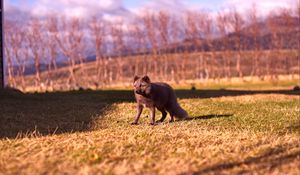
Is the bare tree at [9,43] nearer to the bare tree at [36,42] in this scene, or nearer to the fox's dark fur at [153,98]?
the bare tree at [36,42]

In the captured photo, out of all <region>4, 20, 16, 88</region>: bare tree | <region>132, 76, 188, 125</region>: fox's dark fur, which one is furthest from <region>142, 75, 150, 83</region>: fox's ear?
<region>4, 20, 16, 88</region>: bare tree

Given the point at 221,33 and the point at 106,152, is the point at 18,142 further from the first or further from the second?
the point at 221,33

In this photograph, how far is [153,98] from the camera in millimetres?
13055

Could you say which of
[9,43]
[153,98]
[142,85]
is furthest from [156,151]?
[9,43]

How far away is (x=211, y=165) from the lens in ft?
22.5

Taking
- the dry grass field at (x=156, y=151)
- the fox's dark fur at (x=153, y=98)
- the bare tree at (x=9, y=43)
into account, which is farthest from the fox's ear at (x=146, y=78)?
the bare tree at (x=9, y=43)

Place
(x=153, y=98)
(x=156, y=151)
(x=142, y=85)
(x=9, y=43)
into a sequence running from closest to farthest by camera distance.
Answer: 1. (x=156, y=151)
2. (x=142, y=85)
3. (x=153, y=98)
4. (x=9, y=43)

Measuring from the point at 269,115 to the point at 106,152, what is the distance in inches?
360

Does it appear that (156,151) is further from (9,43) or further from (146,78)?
(9,43)

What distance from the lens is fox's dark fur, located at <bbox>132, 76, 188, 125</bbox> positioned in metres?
12.5

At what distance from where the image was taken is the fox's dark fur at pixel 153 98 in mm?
12508

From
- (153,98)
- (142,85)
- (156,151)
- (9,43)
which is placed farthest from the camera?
(9,43)

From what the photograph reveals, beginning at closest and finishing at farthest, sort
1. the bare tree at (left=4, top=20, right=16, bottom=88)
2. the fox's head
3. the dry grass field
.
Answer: the dry grass field, the fox's head, the bare tree at (left=4, top=20, right=16, bottom=88)

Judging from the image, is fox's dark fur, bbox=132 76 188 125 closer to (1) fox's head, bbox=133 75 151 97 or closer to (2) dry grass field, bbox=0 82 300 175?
(1) fox's head, bbox=133 75 151 97
